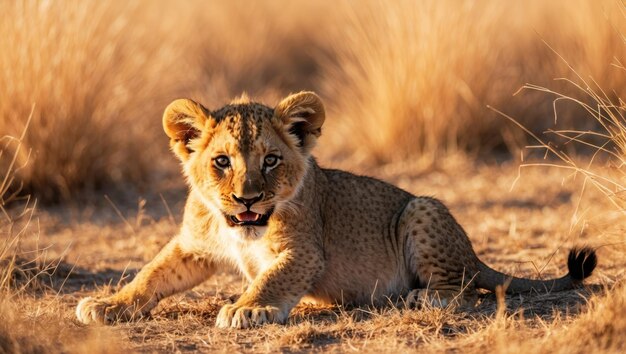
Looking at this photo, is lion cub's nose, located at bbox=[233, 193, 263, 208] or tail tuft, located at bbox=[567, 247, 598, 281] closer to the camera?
lion cub's nose, located at bbox=[233, 193, 263, 208]

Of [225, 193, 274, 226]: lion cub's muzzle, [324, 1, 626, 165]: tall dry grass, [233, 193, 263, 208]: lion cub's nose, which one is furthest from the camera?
[324, 1, 626, 165]: tall dry grass

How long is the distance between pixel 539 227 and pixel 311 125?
3193 millimetres

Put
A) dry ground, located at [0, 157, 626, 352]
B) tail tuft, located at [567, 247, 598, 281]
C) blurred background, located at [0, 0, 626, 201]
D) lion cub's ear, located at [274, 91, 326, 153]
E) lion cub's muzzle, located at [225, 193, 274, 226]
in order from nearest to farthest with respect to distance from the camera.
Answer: dry ground, located at [0, 157, 626, 352] < lion cub's muzzle, located at [225, 193, 274, 226] < lion cub's ear, located at [274, 91, 326, 153] < tail tuft, located at [567, 247, 598, 281] < blurred background, located at [0, 0, 626, 201]

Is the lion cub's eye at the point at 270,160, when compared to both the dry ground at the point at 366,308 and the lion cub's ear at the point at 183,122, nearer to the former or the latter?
the lion cub's ear at the point at 183,122

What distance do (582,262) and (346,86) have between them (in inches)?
272

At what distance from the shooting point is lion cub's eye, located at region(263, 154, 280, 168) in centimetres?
542

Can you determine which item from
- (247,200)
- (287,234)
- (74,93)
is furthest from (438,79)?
(247,200)

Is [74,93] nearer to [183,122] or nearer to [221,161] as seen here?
[183,122]

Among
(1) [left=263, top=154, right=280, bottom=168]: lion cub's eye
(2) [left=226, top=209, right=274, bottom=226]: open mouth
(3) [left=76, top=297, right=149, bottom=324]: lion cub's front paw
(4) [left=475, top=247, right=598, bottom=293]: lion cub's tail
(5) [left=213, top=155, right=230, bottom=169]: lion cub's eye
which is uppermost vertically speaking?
(1) [left=263, top=154, right=280, bottom=168]: lion cub's eye

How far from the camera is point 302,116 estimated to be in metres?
5.80

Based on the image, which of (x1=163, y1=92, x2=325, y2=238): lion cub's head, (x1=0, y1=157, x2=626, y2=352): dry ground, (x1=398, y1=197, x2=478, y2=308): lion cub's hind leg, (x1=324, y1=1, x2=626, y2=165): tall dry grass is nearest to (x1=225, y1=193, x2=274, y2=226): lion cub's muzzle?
(x1=163, y1=92, x2=325, y2=238): lion cub's head

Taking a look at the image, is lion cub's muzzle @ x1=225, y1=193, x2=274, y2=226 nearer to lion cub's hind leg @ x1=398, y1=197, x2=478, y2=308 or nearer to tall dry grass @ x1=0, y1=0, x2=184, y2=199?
lion cub's hind leg @ x1=398, y1=197, x2=478, y2=308

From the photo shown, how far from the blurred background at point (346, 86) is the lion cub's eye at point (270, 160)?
2897 millimetres

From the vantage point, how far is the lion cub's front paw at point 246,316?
5.30m
